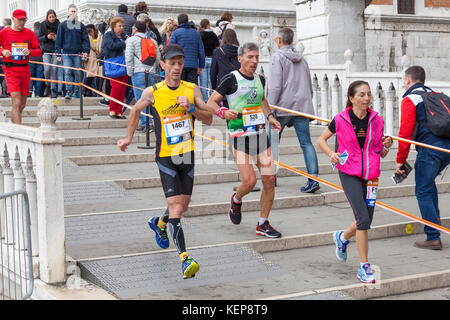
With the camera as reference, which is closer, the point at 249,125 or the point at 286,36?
the point at 249,125

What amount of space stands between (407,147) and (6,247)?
4.03m

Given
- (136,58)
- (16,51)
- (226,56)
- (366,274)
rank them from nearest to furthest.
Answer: (366,274), (226,56), (16,51), (136,58)

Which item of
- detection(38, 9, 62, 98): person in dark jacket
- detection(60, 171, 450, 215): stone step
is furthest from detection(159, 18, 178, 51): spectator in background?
detection(60, 171, 450, 215): stone step

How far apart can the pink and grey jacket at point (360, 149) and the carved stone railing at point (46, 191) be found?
242cm

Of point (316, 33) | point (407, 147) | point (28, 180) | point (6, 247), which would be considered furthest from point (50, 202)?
point (316, 33)

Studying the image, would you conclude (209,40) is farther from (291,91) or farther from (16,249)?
Result: (16,249)

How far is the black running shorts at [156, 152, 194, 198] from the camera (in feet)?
21.8

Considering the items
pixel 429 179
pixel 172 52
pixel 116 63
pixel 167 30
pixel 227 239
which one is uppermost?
pixel 167 30

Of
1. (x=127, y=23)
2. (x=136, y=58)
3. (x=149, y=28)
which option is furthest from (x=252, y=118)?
(x=127, y=23)

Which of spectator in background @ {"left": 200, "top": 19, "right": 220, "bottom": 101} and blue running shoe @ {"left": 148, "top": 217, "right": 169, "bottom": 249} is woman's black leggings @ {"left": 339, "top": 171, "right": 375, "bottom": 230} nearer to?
blue running shoe @ {"left": 148, "top": 217, "right": 169, "bottom": 249}

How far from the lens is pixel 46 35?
1662cm

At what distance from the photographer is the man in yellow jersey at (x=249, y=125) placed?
759 cm

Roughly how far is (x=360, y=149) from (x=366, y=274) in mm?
1073
